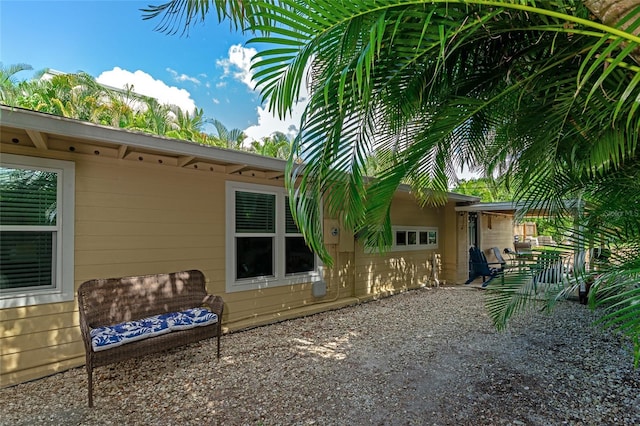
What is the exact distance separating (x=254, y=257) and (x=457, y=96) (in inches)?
148

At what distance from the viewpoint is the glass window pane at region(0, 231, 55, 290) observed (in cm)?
327

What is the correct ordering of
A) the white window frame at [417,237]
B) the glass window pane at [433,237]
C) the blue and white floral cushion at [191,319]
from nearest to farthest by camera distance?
1. the blue and white floral cushion at [191,319]
2. the white window frame at [417,237]
3. the glass window pane at [433,237]

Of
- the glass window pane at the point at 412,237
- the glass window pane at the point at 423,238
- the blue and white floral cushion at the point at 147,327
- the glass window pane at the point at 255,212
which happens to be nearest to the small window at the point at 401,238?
the glass window pane at the point at 412,237

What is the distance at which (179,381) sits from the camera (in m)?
3.22

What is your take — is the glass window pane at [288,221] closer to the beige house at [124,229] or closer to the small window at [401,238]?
the beige house at [124,229]

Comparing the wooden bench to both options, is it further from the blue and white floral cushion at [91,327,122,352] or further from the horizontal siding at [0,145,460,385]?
the horizontal siding at [0,145,460,385]

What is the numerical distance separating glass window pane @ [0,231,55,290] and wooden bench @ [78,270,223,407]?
561mm

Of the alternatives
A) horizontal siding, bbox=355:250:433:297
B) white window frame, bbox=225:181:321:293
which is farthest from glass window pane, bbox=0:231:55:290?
horizontal siding, bbox=355:250:433:297

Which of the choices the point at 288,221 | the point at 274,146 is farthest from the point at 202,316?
the point at 274,146

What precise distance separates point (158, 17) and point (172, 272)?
9.63 ft

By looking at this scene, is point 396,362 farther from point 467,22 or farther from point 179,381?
point 467,22

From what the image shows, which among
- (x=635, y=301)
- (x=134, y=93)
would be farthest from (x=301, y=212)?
(x=134, y=93)

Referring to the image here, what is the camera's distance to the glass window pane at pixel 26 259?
327cm

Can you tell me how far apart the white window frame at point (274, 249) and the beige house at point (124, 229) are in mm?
17
